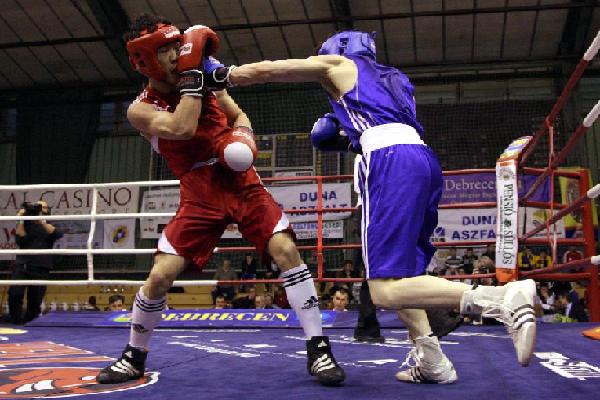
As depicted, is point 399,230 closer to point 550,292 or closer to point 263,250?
point 263,250

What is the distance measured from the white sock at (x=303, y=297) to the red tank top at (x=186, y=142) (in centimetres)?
54

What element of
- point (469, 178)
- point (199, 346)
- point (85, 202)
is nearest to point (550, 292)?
point (469, 178)

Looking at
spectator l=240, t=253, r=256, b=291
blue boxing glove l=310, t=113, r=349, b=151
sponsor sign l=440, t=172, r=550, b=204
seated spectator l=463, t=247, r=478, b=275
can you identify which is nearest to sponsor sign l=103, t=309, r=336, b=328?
blue boxing glove l=310, t=113, r=349, b=151

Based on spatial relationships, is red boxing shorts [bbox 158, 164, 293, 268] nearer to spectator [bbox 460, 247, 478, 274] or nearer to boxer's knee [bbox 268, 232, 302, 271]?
boxer's knee [bbox 268, 232, 302, 271]

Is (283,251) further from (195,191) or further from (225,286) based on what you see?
(225,286)

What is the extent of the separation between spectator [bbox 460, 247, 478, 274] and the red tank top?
217 inches

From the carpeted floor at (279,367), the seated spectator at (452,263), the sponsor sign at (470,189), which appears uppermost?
the sponsor sign at (470,189)

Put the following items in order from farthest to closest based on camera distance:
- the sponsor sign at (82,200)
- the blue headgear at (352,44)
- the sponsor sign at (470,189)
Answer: the sponsor sign at (82,200)
the sponsor sign at (470,189)
the blue headgear at (352,44)

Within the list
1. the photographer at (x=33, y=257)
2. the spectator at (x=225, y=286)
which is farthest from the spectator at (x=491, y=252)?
the photographer at (x=33, y=257)

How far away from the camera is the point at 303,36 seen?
31.3 feet

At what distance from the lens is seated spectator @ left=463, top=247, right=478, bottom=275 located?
23.4ft

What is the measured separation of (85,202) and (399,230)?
29.7 ft

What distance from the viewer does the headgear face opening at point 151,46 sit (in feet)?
6.66

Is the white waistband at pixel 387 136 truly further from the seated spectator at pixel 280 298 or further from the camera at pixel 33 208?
the seated spectator at pixel 280 298
